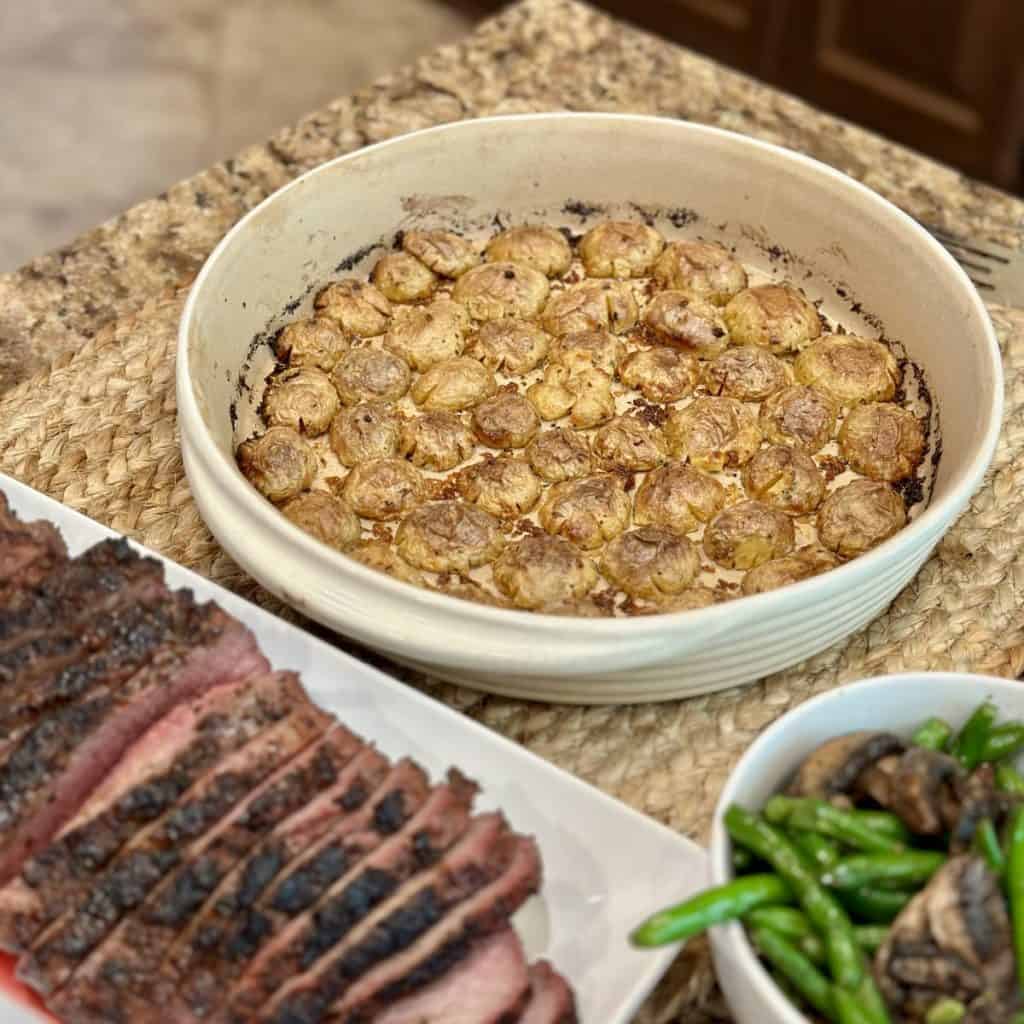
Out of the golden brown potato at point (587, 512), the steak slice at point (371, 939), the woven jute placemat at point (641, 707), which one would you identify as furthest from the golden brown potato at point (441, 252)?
the steak slice at point (371, 939)

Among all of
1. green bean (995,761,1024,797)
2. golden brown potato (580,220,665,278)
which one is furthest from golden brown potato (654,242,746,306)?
green bean (995,761,1024,797)

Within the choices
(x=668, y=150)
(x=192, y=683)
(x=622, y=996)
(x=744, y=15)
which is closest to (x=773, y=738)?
(x=622, y=996)

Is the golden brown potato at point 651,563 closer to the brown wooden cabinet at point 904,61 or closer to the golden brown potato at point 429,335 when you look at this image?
the golden brown potato at point 429,335

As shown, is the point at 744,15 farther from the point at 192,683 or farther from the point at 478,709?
the point at 192,683

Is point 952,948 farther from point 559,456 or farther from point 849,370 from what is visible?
point 849,370

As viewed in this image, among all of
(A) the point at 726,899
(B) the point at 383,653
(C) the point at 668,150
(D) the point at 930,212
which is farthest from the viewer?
(D) the point at 930,212

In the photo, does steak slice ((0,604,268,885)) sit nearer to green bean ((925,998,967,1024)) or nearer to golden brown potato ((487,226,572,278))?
green bean ((925,998,967,1024))
